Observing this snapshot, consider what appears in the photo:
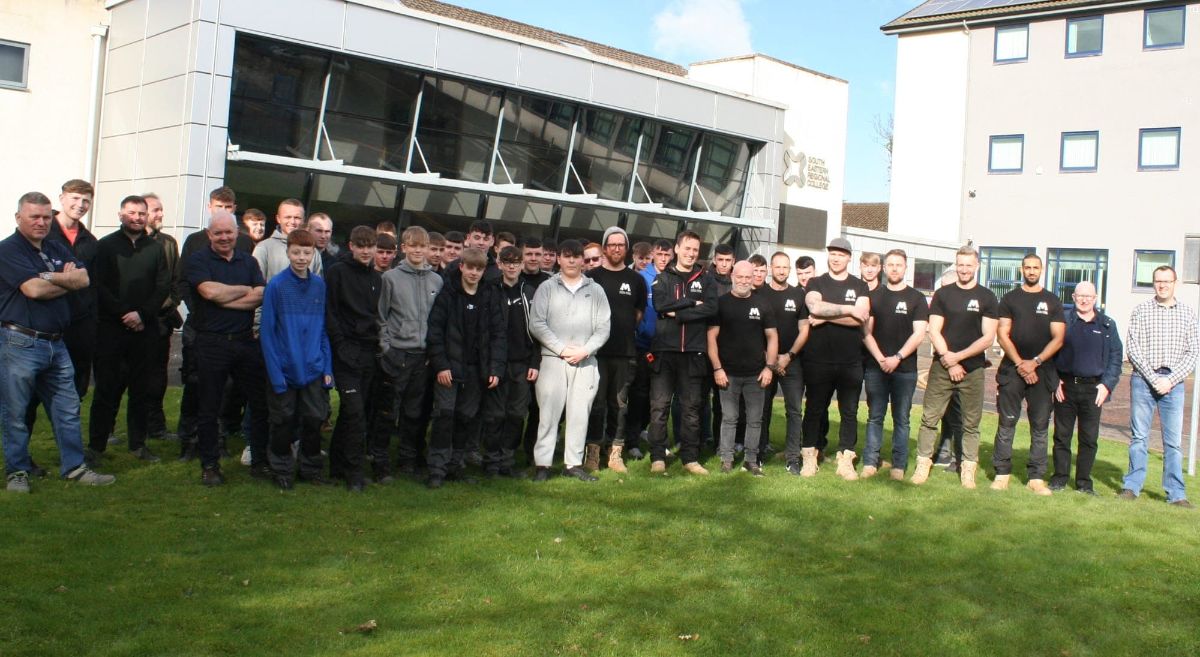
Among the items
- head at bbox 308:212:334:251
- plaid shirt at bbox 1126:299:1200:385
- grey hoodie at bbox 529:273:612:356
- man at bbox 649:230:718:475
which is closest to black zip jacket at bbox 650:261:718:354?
man at bbox 649:230:718:475

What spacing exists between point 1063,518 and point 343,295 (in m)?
6.05

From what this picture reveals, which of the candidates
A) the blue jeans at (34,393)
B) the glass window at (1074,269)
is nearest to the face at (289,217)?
the blue jeans at (34,393)

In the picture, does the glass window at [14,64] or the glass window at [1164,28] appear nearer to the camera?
the glass window at [14,64]

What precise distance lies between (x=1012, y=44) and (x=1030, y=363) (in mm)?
31684

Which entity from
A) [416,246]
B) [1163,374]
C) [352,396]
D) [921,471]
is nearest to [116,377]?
[352,396]

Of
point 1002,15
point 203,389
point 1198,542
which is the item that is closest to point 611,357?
point 203,389

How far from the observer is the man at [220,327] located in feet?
25.4

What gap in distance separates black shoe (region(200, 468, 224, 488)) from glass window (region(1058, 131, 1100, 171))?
34427mm

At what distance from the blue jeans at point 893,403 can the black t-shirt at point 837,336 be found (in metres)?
0.33

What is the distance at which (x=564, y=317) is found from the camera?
8.86 metres

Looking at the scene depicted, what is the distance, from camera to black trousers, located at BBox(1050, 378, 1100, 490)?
957 centimetres

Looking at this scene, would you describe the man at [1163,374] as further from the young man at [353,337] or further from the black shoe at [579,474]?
the young man at [353,337]

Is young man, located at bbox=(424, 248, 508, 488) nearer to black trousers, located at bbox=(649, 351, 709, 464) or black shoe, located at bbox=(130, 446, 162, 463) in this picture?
black trousers, located at bbox=(649, 351, 709, 464)

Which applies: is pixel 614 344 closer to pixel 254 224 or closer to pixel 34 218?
pixel 254 224
